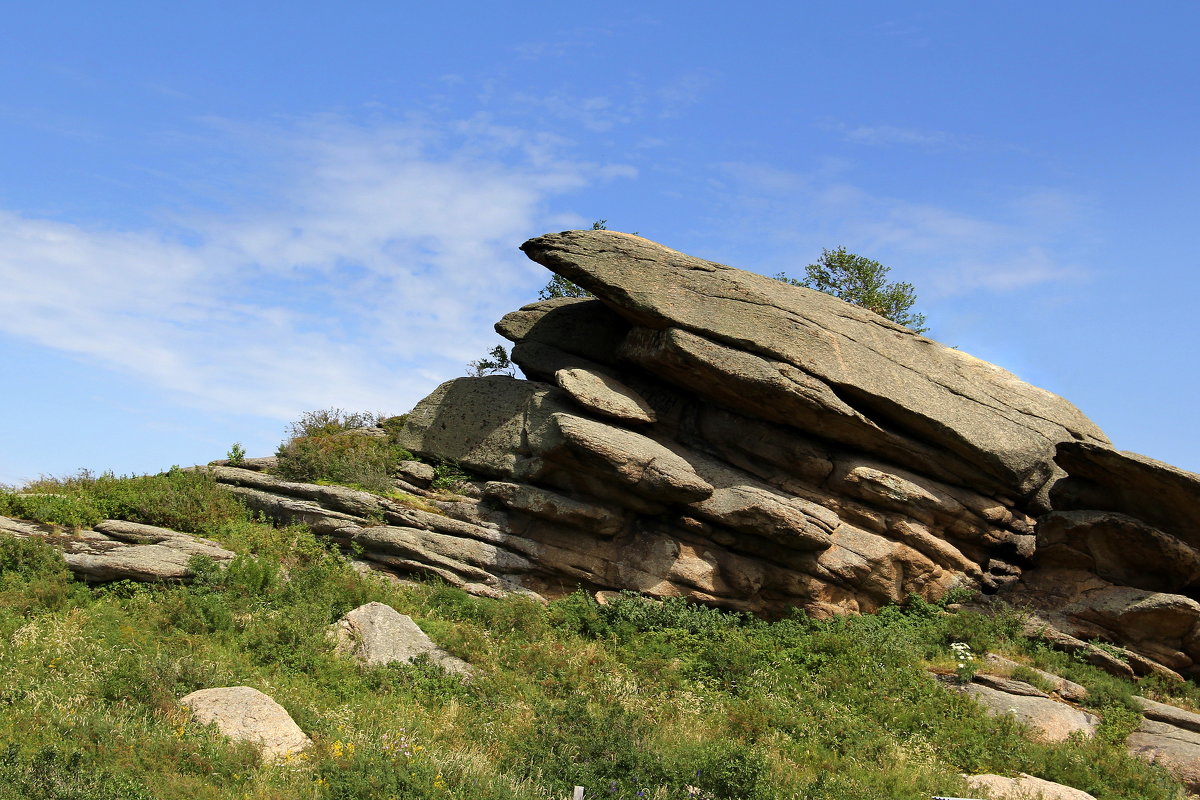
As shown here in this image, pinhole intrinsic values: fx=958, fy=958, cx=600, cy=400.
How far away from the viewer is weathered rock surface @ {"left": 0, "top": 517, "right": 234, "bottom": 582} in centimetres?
1578

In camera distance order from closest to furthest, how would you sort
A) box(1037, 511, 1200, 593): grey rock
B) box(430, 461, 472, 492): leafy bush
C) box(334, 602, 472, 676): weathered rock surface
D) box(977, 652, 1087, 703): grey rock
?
1. box(334, 602, 472, 676): weathered rock surface
2. box(977, 652, 1087, 703): grey rock
3. box(1037, 511, 1200, 593): grey rock
4. box(430, 461, 472, 492): leafy bush

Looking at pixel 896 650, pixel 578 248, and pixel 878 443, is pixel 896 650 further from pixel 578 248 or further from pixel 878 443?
pixel 578 248

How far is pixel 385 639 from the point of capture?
1504cm

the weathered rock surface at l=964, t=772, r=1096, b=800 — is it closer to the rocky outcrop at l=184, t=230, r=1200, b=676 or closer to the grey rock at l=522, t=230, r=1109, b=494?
the rocky outcrop at l=184, t=230, r=1200, b=676

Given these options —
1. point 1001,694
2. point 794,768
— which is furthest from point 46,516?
point 1001,694

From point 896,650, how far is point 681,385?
7.18 metres

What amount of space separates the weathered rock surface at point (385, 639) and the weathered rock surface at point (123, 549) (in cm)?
305

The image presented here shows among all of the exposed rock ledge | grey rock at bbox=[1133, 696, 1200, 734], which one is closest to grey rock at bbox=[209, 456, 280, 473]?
the exposed rock ledge

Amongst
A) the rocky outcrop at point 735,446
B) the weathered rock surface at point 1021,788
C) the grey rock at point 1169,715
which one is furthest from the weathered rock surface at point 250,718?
the grey rock at point 1169,715

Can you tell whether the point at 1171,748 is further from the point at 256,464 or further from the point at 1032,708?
the point at 256,464

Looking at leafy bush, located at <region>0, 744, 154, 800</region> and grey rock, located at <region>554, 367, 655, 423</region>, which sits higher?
grey rock, located at <region>554, 367, 655, 423</region>

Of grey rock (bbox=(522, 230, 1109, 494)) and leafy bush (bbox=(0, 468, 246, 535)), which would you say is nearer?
leafy bush (bbox=(0, 468, 246, 535))

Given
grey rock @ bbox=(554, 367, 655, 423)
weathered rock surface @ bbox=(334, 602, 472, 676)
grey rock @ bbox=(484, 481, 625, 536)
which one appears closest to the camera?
weathered rock surface @ bbox=(334, 602, 472, 676)

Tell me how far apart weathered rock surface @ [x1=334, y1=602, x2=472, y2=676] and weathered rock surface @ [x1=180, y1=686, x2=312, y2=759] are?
105 inches
